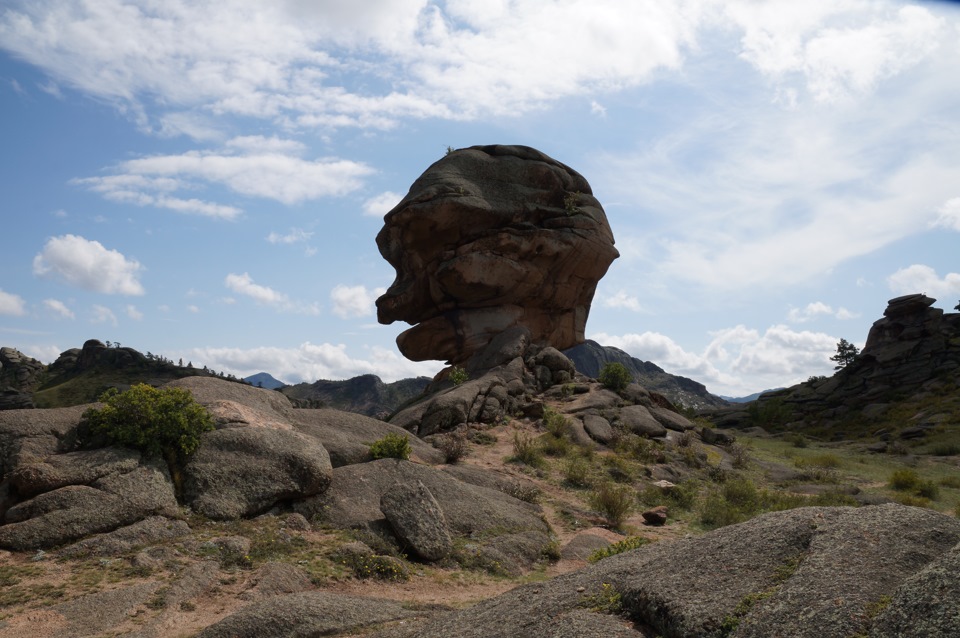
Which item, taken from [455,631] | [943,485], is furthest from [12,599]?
[943,485]

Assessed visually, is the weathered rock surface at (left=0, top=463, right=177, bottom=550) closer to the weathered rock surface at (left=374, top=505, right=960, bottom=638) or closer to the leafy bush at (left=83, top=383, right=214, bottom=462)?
the leafy bush at (left=83, top=383, right=214, bottom=462)

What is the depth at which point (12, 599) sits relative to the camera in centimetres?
981

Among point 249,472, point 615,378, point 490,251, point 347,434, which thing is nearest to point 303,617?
point 249,472

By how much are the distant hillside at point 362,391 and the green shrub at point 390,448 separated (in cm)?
7984

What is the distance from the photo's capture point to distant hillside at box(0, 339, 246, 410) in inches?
2072

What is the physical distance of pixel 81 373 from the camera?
195 feet

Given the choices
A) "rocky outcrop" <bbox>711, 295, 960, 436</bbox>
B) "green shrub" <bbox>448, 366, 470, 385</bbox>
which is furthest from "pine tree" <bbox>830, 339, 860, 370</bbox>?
"green shrub" <bbox>448, 366, 470, 385</bbox>

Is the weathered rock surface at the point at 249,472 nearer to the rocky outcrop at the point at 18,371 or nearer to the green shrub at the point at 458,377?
the green shrub at the point at 458,377

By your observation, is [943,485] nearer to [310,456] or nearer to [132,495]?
[310,456]

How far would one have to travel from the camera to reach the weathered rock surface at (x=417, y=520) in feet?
44.9

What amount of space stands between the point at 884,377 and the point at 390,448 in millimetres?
49332

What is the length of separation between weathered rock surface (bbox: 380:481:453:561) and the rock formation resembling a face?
64.6 feet

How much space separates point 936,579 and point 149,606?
9.76 meters

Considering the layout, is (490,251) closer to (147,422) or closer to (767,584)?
(147,422)
